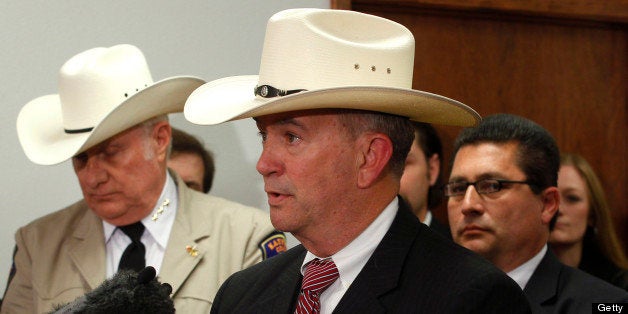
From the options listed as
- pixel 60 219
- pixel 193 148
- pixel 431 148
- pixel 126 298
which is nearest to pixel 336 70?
pixel 126 298

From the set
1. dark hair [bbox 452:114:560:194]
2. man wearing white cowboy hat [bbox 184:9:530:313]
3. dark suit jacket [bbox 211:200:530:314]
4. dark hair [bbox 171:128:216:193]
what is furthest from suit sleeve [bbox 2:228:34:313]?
dark hair [bbox 452:114:560:194]

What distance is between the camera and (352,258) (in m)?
2.13

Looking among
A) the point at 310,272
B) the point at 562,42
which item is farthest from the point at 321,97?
the point at 562,42

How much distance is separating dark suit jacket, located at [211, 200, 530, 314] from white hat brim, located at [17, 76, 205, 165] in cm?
102

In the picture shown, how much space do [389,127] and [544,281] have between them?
1.04 metres

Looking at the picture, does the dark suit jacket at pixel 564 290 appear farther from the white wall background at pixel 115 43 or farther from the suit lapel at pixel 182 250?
the white wall background at pixel 115 43

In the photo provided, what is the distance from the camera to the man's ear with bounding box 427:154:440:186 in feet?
13.5

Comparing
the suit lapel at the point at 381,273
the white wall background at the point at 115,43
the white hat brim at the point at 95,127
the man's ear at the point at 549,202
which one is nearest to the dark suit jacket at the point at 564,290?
the man's ear at the point at 549,202

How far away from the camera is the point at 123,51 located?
3.26 m

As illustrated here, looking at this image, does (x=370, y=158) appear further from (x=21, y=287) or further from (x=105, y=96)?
(x=21, y=287)

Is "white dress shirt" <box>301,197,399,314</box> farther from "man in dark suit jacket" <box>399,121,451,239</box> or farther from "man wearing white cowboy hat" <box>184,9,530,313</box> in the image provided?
"man in dark suit jacket" <box>399,121,451,239</box>

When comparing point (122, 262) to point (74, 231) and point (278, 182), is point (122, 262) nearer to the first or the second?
point (74, 231)

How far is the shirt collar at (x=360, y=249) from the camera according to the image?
2.12 meters

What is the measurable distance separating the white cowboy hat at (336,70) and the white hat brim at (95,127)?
892 millimetres
